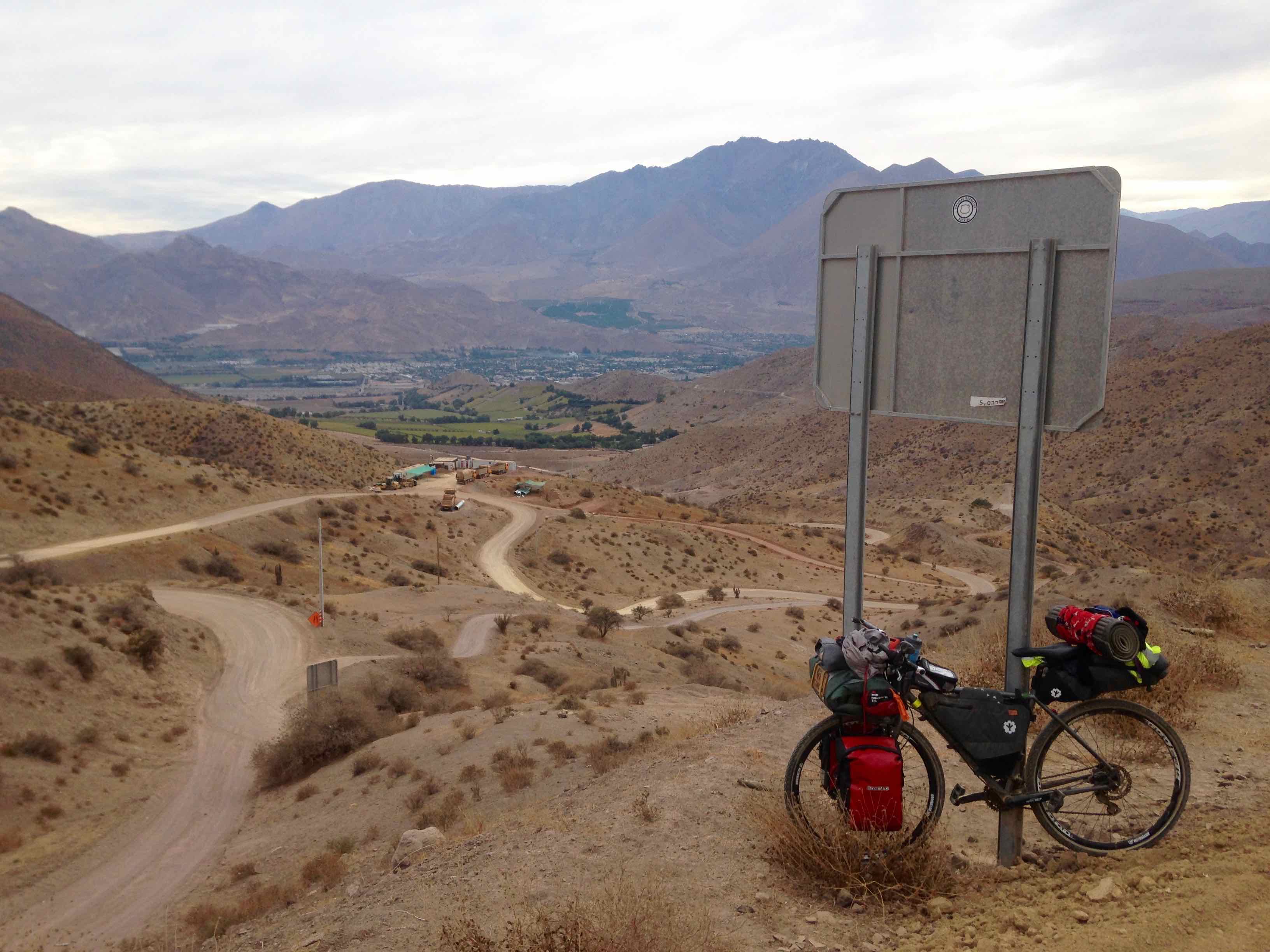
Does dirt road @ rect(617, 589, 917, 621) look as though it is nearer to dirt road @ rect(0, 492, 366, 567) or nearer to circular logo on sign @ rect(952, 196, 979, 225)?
dirt road @ rect(0, 492, 366, 567)

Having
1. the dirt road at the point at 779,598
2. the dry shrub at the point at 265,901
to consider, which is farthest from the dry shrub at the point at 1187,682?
the dirt road at the point at 779,598

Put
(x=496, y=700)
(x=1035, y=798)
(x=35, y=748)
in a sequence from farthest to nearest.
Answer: (x=496, y=700)
(x=35, y=748)
(x=1035, y=798)

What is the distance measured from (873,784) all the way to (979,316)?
3.30 m

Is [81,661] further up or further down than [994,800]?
further down

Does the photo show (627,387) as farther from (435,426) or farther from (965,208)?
(965,208)

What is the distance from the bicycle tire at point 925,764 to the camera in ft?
18.4

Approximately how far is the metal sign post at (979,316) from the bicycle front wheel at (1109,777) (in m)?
0.32

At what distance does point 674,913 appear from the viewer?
17.4 feet

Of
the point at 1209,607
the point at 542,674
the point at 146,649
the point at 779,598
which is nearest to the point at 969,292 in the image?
the point at 1209,607

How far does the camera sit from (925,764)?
5.75 m

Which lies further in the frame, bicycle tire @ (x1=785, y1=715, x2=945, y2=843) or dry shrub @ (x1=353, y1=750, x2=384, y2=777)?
dry shrub @ (x1=353, y1=750, x2=384, y2=777)

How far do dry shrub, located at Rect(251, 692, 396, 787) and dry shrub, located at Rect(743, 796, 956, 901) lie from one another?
14.0 m

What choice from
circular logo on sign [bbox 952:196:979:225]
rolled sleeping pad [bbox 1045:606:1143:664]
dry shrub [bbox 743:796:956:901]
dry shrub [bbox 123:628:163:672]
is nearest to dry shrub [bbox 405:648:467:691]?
dry shrub [bbox 123:628:163:672]

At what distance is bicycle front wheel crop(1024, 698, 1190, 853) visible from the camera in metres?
5.64
